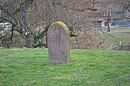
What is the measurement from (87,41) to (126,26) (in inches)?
621

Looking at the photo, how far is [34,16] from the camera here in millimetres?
18297

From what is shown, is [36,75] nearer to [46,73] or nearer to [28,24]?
[46,73]

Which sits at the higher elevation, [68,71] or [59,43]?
[59,43]

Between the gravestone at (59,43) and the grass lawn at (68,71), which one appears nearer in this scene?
the grass lawn at (68,71)

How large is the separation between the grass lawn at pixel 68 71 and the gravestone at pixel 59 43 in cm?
25

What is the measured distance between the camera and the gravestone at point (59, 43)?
837 cm

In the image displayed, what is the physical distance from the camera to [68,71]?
739 cm

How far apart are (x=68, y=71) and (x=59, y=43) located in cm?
126

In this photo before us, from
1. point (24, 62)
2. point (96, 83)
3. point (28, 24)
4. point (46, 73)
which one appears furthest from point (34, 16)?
point (96, 83)

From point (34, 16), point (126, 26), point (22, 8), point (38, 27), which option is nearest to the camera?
point (22, 8)

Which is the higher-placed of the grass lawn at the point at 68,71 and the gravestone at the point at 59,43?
the gravestone at the point at 59,43

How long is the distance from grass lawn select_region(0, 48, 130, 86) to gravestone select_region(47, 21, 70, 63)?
25 cm

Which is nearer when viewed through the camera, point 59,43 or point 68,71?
point 68,71

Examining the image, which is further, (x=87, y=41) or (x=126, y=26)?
(x=126, y=26)
